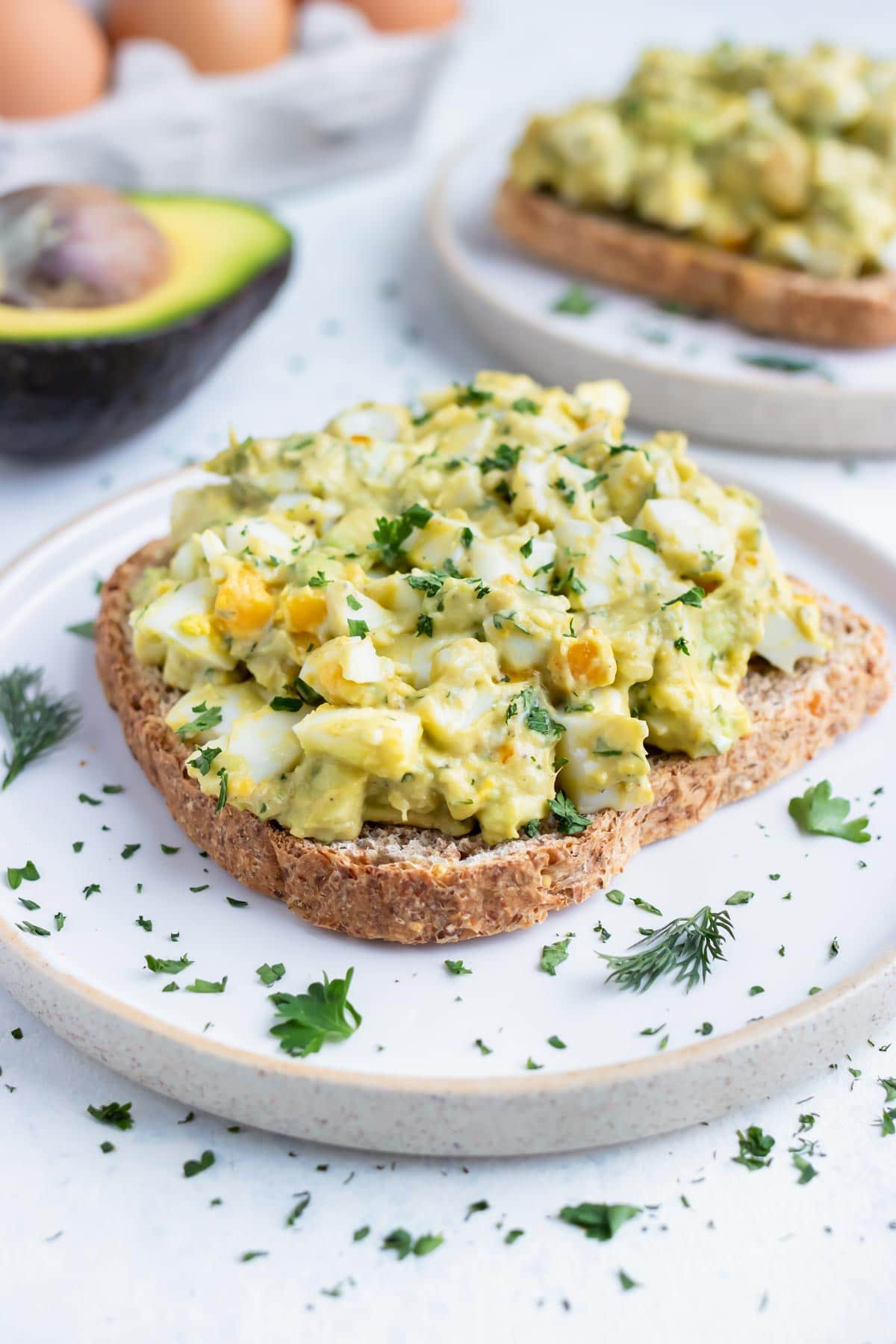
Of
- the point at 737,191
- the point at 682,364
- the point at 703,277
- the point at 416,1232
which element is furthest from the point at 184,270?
the point at 416,1232

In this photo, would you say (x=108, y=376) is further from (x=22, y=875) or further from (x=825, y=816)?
(x=825, y=816)

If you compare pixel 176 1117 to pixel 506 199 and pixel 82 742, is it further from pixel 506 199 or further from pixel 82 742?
pixel 506 199

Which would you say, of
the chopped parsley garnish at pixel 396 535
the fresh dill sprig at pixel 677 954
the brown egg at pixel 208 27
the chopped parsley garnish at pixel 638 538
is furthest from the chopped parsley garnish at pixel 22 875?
the brown egg at pixel 208 27

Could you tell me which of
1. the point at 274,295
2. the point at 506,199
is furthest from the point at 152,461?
the point at 506,199

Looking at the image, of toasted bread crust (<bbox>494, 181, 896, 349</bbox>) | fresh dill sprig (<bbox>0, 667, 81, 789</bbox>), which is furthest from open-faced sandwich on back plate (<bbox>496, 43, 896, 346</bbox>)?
fresh dill sprig (<bbox>0, 667, 81, 789</bbox>)

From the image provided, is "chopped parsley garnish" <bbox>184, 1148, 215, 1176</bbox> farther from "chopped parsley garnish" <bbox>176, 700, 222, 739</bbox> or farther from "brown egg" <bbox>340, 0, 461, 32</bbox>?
"brown egg" <bbox>340, 0, 461, 32</bbox>
